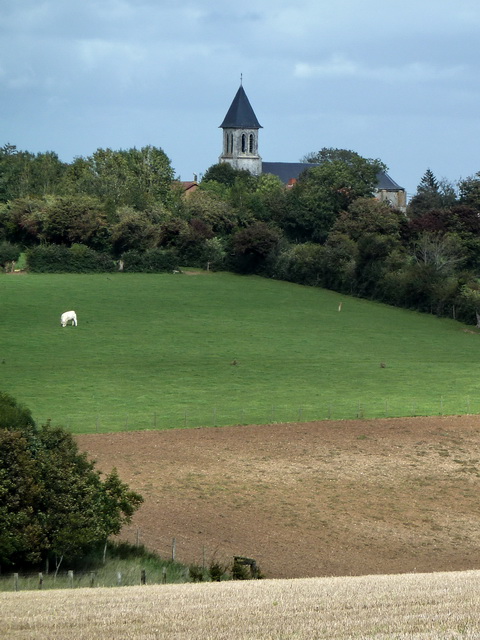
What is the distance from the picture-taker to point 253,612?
64.6 feet

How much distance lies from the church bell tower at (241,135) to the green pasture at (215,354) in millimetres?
87812

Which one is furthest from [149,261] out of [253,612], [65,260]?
[253,612]

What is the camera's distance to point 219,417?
53.1 metres

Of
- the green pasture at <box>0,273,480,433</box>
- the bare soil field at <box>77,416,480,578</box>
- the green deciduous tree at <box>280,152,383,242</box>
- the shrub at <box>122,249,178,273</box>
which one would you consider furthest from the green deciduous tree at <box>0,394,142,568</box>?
the green deciduous tree at <box>280,152,383,242</box>

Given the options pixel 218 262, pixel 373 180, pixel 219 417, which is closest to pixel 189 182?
pixel 373 180

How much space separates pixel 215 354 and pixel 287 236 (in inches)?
1925

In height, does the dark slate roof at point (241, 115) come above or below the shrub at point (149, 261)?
above

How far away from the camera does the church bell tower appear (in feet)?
615

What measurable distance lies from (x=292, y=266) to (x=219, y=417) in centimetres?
5137

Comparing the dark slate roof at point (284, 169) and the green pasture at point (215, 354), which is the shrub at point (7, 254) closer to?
the green pasture at point (215, 354)

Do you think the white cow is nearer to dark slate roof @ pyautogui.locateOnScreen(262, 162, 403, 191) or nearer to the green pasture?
the green pasture

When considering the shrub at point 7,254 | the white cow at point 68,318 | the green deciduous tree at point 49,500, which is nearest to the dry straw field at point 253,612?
the green deciduous tree at point 49,500

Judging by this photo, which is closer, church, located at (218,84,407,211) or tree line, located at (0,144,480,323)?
tree line, located at (0,144,480,323)

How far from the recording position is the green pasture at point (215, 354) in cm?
5562
